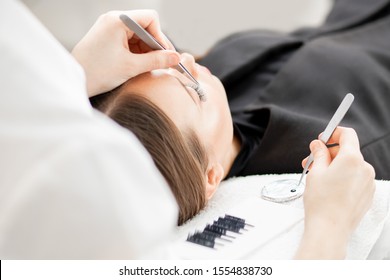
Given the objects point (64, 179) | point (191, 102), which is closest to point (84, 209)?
point (64, 179)

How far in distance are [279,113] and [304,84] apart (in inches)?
6.1

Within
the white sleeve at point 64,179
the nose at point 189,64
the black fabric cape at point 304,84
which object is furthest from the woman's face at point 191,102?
the white sleeve at point 64,179

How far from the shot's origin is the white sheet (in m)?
0.71

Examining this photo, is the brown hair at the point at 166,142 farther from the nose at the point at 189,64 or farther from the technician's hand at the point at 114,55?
the nose at the point at 189,64

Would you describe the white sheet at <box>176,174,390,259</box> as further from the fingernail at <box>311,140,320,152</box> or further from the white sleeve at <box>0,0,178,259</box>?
the white sleeve at <box>0,0,178,259</box>

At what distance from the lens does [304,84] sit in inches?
43.4

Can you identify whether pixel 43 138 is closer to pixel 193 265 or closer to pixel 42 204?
pixel 42 204

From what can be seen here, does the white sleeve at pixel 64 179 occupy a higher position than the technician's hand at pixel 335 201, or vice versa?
the white sleeve at pixel 64 179

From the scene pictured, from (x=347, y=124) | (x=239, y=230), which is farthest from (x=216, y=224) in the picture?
(x=347, y=124)

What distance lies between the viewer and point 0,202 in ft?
1.35

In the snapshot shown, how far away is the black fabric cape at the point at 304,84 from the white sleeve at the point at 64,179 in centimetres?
56

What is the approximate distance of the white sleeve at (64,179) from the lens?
1.28 feet

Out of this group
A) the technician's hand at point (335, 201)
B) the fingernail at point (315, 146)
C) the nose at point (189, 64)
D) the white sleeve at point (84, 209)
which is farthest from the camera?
the nose at point (189, 64)

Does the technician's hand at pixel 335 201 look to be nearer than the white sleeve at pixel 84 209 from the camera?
No
